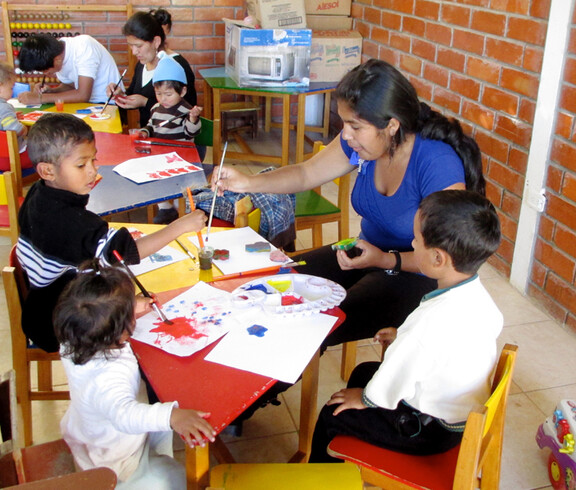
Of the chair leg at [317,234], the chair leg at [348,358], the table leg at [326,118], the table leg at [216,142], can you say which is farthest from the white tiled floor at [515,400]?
the table leg at [326,118]

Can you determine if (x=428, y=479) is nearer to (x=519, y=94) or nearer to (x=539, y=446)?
(x=539, y=446)

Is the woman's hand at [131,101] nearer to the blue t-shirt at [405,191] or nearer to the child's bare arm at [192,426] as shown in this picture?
the blue t-shirt at [405,191]

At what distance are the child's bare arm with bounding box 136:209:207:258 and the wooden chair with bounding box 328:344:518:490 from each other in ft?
2.40

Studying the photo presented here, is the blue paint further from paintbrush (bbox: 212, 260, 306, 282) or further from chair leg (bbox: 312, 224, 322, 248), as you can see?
chair leg (bbox: 312, 224, 322, 248)

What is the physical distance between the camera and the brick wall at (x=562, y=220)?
2.67 metres

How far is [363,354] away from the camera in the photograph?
8.64 ft

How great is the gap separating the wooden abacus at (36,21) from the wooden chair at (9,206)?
7.88ft

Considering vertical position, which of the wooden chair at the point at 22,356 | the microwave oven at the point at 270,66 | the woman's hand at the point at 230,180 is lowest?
the wooden chair at the point at 22,356

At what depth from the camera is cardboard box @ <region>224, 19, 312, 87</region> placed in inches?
166

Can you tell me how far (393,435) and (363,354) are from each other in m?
1.16

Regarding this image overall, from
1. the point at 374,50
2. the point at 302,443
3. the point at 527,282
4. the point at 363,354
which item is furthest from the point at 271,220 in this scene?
the point at 374,50

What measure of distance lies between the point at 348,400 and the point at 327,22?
3989 mm

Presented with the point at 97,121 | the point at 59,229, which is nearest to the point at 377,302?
the point at 59,229

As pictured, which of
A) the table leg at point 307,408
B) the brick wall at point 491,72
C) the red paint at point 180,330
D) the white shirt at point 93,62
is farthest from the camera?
the white shirt at point 93,62
